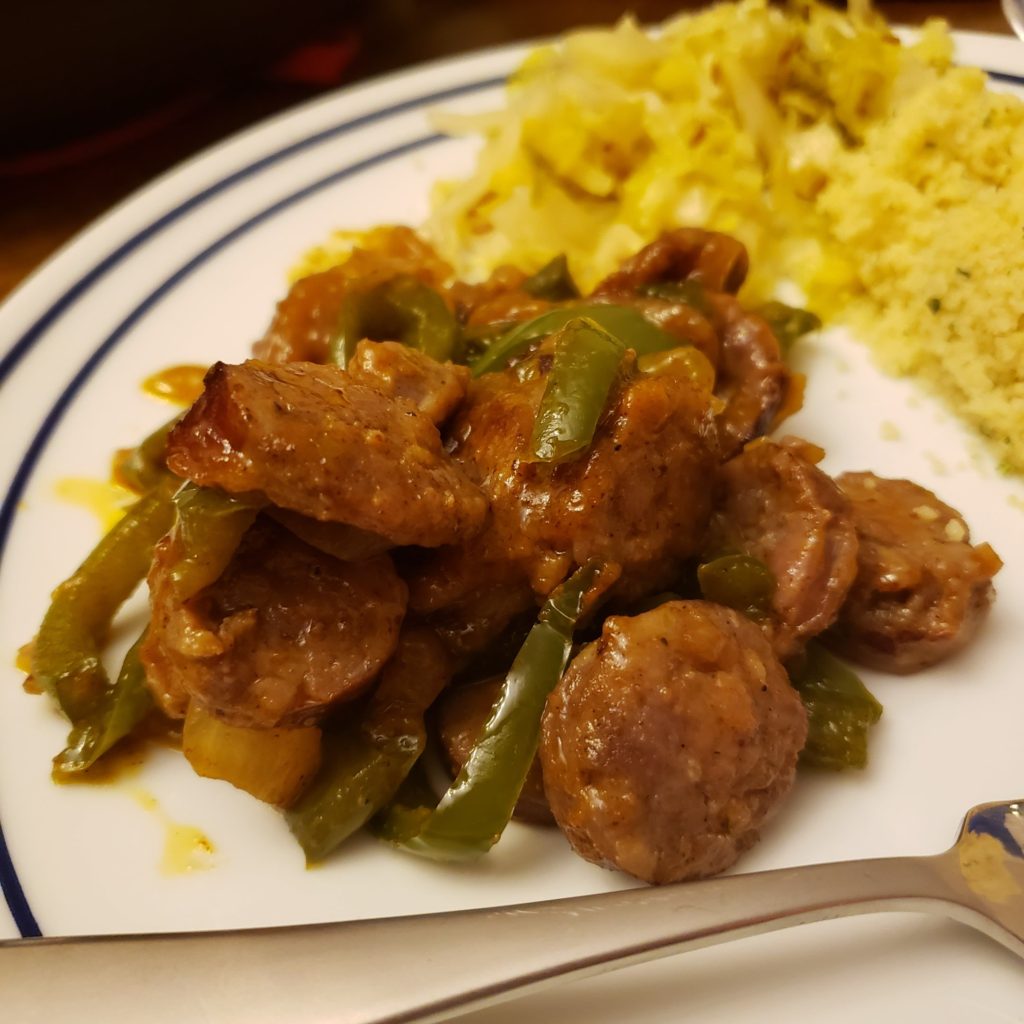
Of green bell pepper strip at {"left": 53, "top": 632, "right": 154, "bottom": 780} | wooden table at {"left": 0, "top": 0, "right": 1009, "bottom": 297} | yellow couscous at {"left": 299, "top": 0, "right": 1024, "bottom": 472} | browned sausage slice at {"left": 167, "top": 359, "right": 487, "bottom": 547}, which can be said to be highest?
wooden table at {"left": 0, "top": 0, "right": 1009, "bottom": 297}

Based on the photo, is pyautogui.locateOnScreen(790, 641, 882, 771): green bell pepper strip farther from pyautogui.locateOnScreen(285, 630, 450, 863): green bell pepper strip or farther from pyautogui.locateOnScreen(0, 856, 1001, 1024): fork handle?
pyautogui.locateOnScreen(285, 630, 450, 863): green bell pepper strip

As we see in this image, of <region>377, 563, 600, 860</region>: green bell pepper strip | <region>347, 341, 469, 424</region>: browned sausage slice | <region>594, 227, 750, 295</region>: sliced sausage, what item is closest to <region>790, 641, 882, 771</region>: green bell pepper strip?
<region>377, 563, 600, 860</region>: green bell pepper strip

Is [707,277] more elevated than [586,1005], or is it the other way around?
[707,277]

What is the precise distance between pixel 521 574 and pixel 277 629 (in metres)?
0.45

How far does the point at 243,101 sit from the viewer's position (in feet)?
14.5

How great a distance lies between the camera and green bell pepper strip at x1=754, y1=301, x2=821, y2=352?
2.64 m

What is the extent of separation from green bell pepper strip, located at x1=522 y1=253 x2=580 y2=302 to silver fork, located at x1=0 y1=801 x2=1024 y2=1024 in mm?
1691

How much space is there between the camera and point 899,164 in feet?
9.02

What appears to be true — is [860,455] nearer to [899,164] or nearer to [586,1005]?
[899,164]

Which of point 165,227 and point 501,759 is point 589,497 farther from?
point 165,227

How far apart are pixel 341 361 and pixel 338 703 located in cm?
87

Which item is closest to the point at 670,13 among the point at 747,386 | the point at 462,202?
the point at 462,202

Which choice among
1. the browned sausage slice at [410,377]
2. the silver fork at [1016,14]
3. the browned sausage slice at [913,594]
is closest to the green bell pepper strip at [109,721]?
the browned sausage slice at [410,377]

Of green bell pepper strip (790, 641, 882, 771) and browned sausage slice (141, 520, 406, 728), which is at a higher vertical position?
browned sausage slice (141, 520, 406, 728)
